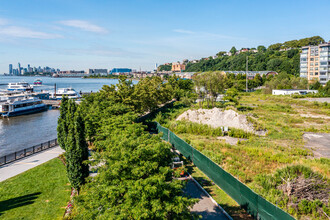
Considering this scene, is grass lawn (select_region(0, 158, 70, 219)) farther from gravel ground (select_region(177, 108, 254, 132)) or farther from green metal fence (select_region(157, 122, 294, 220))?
gravel ground (select_region(177, 108, 254, 132))

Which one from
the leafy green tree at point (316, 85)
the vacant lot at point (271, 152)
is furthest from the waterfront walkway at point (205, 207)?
the leafy green tree at point (316, 85)

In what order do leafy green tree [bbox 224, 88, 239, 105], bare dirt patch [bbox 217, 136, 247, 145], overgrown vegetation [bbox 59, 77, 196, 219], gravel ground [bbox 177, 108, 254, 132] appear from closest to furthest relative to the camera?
overgrown vegetation [bbox 59, 77, 196, 219] < bare dirt patch [bbox 217, 136, 247, 145] < gravel ground [bbox 177, 108, 254, 132] < leafy green tree [bbox 224, 88, 239, 105]

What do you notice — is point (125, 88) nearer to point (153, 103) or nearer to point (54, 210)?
point (153, 103)

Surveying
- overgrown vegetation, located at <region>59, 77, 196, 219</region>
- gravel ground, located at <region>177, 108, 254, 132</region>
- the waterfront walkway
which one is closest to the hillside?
gravel ground, located at <region>177, 108, 254, 132</region>

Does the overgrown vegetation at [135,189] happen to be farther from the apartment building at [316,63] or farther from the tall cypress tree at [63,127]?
the apartment building at [316,63]

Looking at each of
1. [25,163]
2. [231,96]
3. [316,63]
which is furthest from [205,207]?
[316,63]

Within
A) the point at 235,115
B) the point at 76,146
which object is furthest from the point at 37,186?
the point at 235,115
